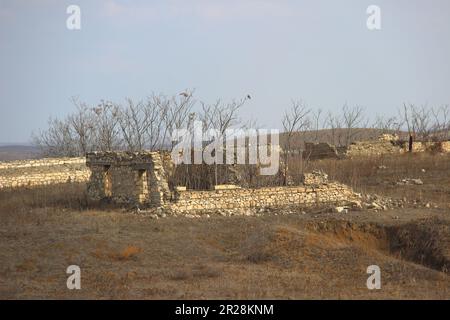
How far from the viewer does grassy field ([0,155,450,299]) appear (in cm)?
927

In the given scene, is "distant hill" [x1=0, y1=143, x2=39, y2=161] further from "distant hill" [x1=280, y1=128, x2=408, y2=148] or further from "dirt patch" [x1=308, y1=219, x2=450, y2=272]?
"dirt patch" [x1=308, y1=219, x2=450, y2=272]

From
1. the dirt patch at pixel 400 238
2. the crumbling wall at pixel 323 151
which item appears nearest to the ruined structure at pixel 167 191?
the dirt patch at pixel 400 238

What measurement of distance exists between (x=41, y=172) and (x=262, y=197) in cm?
1209

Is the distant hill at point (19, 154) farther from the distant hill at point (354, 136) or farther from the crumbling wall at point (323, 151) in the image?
the crumbling wall at point (323, 151)

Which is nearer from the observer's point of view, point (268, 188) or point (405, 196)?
point (268, 188)

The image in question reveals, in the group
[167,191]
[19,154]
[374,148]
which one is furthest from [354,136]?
[167,191]

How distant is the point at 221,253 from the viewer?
12.4 metres

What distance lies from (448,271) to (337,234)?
3.16 meters

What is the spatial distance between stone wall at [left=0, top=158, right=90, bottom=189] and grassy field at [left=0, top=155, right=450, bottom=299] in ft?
23.8

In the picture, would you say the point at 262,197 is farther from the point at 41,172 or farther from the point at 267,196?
the point at 41,172
